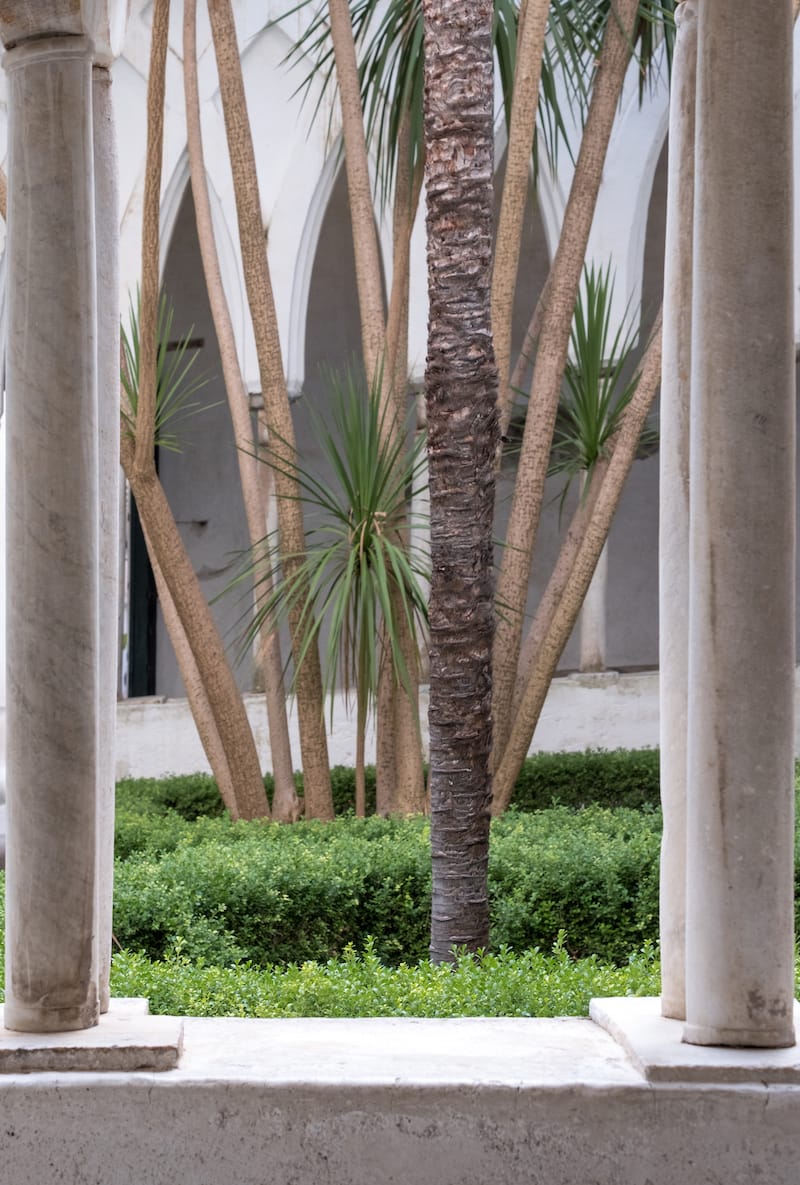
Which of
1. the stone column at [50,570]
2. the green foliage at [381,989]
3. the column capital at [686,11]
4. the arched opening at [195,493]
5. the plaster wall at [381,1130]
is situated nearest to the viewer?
the plaster wall at [381,1130]

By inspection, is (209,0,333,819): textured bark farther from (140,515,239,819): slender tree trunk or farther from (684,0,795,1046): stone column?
(684,0,795,1046): stone column

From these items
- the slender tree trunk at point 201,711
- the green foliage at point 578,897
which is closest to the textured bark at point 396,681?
the slender tree trunk at point 201,711

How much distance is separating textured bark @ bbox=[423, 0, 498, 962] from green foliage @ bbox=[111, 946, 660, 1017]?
0.87m

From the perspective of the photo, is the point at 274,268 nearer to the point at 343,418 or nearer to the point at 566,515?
the point at 566,515

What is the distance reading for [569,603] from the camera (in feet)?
22.5

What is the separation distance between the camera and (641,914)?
507 centimetres

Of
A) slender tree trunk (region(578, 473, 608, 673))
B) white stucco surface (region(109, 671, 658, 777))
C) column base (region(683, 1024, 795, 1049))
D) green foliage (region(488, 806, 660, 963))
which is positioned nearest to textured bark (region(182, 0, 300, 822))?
green foliage (region(488, 806, 660, 963))

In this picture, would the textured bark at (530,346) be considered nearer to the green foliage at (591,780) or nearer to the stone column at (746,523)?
the green foliage at (591,780)

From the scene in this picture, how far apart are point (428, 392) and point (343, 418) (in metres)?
1.50

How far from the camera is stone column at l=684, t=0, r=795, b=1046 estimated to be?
7.04 ft

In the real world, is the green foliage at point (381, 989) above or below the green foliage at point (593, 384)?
below

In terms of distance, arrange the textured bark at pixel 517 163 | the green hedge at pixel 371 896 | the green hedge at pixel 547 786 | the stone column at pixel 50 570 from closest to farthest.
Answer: the stone column at pixel 50 570, the green hedge at pixel 371 896, the textured bark at pixel 517 163, the green hedge at pixel 547 786

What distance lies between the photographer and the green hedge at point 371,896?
189 inches

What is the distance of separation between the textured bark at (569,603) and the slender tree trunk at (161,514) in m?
1.23
